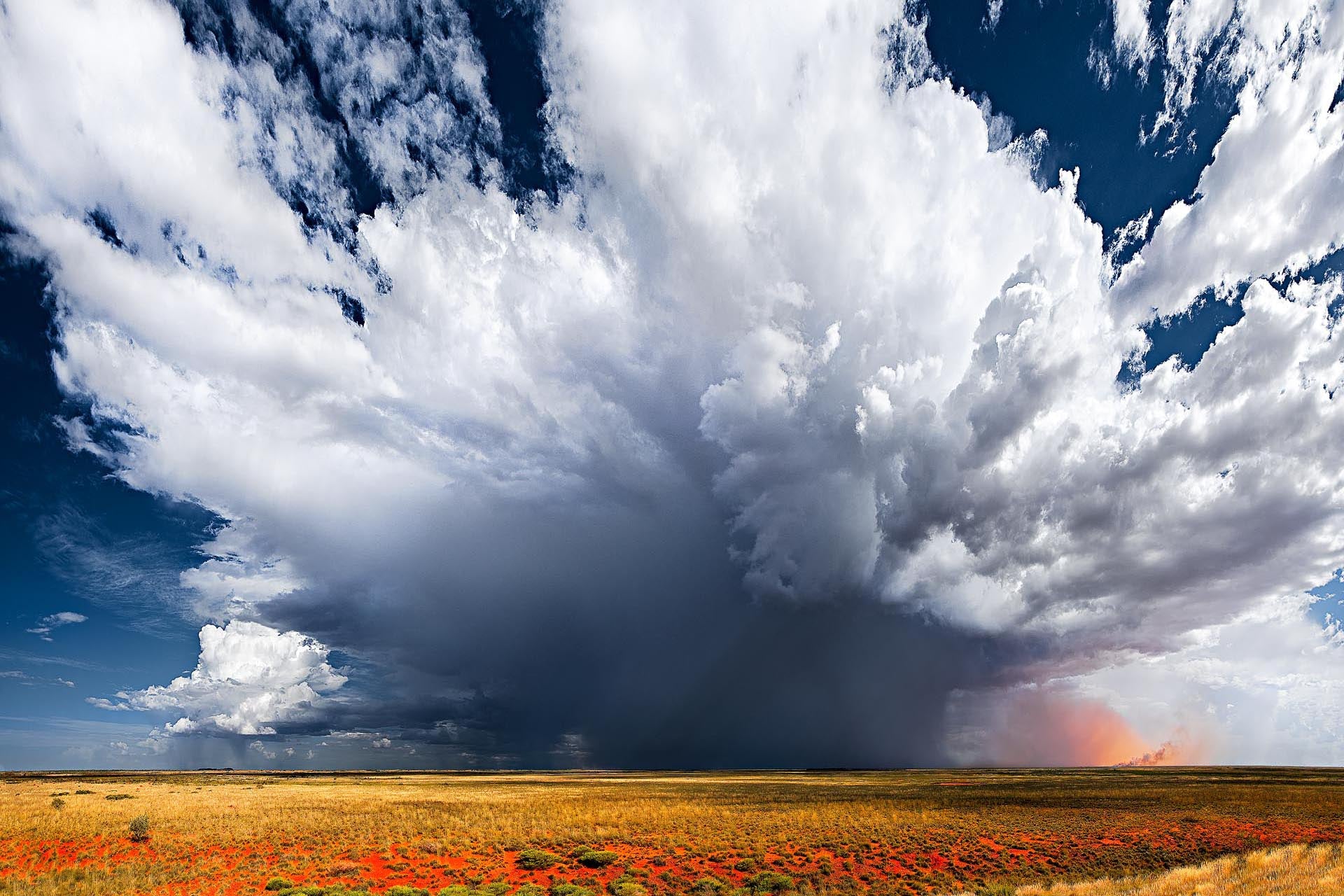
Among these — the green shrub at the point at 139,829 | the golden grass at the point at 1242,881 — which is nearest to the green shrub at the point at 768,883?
the golden grass at the point at 1242,881

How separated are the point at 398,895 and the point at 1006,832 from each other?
36.8 meters

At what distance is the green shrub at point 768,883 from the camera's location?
26.6 meters

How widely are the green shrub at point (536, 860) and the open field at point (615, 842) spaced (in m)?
0.12

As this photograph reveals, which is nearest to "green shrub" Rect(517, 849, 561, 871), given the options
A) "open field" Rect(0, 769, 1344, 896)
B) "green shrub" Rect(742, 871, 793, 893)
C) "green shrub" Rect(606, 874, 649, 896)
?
"open field" Rect(0, 769, 1344, 896)

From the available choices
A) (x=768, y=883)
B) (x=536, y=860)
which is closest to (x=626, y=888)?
(x=768, y=883)

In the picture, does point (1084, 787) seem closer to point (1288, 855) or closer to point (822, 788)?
point (822, 788)

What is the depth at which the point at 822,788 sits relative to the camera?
3297 inches

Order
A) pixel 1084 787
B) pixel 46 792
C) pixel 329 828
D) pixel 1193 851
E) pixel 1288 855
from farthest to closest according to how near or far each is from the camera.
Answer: pixel 1084 787
pixel 46 792
pixel 329 828
pixel 1193 851
pixel 1288 855

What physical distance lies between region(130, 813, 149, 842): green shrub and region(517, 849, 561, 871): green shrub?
21.8m

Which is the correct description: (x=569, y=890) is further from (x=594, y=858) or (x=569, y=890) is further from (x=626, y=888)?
(x=594, y=858)

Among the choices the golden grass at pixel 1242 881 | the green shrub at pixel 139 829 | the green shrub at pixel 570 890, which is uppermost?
the green shrub at pixel 139 829

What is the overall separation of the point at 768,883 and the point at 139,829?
3593 cm

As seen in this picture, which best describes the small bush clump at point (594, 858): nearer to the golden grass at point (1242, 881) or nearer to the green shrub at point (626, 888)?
the green shrub at point (626, 888)

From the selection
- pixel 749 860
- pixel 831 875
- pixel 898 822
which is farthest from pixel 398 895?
pixel 898 822
